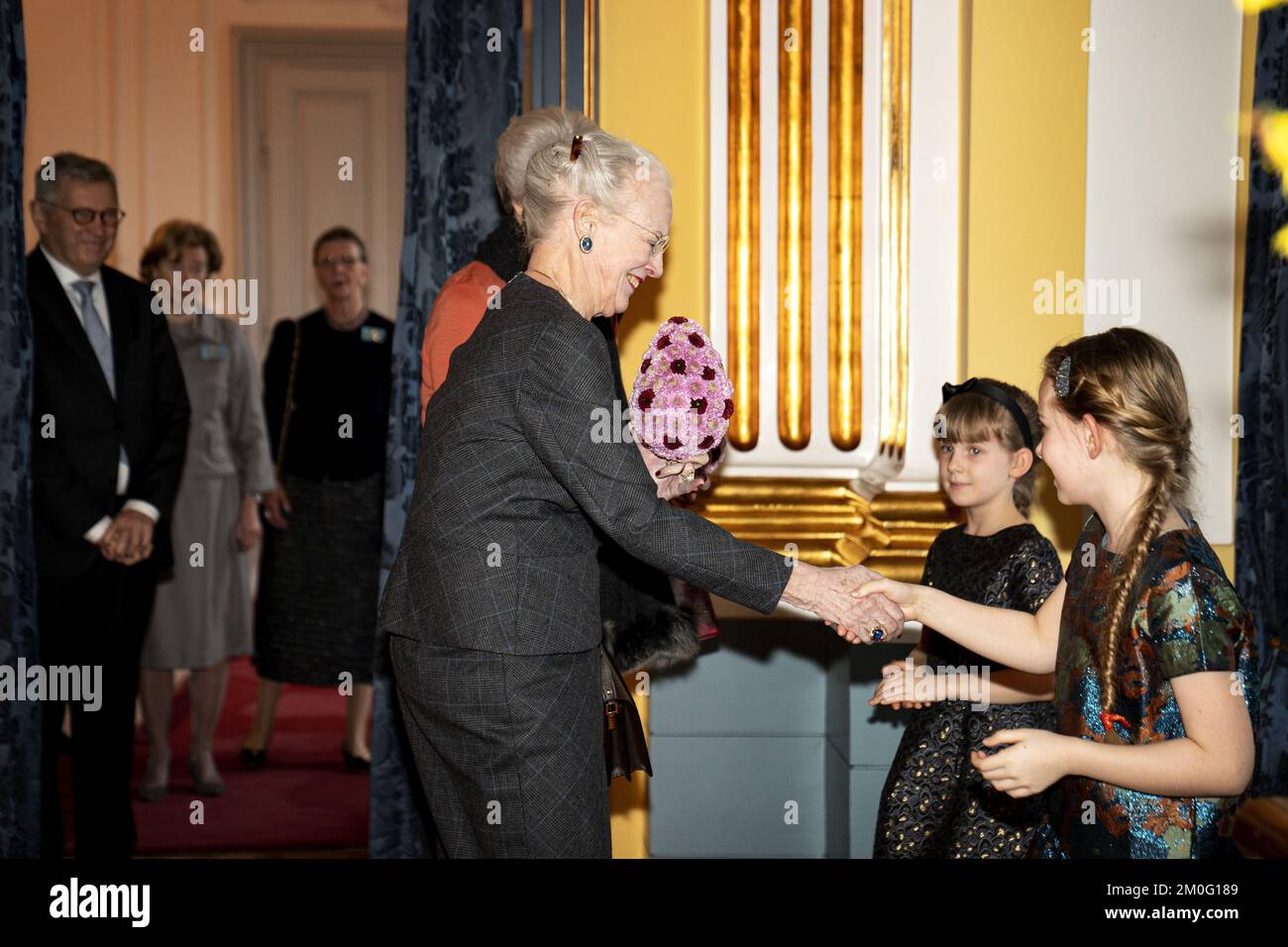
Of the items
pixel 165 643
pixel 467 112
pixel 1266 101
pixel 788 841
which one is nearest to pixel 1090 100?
pixel 1266 101

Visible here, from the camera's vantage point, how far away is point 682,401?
226cm

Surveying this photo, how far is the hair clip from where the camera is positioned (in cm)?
192

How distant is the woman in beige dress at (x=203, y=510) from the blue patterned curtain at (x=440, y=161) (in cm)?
157

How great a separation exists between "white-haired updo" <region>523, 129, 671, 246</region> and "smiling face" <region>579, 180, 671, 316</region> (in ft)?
0.05

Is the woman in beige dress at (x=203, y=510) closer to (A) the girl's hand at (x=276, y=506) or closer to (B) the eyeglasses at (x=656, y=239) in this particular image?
(A) the girl's hand at (x=276, y=506)

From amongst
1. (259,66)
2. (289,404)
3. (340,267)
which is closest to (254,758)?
(289,404)

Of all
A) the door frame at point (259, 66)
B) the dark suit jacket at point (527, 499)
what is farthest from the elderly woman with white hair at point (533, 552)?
the door frame at point (259, 66)

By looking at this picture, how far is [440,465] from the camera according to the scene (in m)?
1.82

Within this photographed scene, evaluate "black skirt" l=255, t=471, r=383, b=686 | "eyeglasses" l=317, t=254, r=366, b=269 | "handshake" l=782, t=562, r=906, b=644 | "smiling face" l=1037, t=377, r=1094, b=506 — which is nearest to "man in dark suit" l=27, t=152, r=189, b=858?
"black skirt" l=255, t=471, r=383, b=686

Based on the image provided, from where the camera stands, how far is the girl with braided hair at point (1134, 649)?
5.52 feet

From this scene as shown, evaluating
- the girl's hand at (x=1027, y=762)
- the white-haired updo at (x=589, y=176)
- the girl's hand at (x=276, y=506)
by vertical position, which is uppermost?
the white-haired updo at (x=589, y=176)
